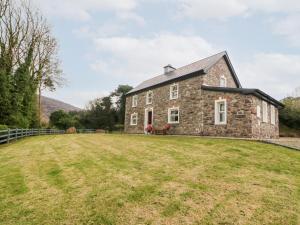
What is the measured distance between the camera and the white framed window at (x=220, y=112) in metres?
15.1

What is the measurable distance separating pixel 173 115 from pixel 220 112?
5.08 meters

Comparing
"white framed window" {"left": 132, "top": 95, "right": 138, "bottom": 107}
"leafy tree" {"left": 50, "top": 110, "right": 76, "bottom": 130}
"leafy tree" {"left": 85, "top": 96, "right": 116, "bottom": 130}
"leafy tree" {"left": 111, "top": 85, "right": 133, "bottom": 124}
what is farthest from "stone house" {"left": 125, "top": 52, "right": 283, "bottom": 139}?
"leafy tree" {"left": 85, "top": 96, "right": 116, "bottom": 130}

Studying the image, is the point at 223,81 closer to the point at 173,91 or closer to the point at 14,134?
the point at 173,91

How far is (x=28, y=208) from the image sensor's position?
4.07 m

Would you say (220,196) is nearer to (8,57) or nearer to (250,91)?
(250,91)

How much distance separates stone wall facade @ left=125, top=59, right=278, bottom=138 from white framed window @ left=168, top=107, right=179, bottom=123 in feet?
1.14

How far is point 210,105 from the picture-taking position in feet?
52.4

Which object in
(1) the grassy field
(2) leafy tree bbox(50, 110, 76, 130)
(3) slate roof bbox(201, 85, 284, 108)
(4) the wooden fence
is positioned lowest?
(1) the grassy field

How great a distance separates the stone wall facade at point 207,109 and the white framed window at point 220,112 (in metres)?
0.24

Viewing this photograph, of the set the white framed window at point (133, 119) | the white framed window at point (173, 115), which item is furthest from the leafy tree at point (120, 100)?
the white framed window at point (173, 115)

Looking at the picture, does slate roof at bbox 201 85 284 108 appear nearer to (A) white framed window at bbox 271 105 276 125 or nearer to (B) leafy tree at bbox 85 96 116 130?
(A) white framed window at bbox 271 105 276 125

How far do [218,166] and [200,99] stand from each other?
10.8 metres

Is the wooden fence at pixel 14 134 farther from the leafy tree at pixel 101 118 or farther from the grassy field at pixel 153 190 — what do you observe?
the leafy tree at pixel 101 118

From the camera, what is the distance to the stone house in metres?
14.3
